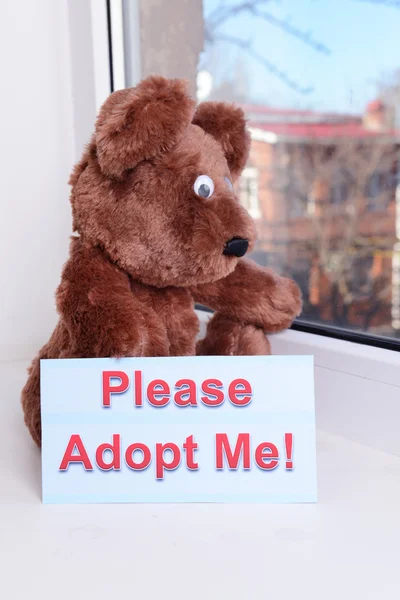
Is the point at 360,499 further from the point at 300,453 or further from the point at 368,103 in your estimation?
the point at 368,103

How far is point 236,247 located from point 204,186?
8cm

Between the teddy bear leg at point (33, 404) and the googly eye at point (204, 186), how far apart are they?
1.03ft

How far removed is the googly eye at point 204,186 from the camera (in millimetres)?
726

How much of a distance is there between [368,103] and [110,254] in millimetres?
1419

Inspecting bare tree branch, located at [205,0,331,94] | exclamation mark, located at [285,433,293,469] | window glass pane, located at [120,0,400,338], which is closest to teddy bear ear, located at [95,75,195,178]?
exclamation mark, located at [285,433,293,469]

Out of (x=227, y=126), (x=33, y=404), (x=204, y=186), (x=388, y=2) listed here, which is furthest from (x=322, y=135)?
(x=33, y=404)

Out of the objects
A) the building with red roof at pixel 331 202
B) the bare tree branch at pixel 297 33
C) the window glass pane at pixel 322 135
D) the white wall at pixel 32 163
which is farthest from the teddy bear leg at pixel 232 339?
the bare tree branch at pixel 297 33

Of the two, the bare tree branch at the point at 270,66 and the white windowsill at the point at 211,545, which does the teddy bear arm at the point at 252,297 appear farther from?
the bare tree branch at the point at 270,66

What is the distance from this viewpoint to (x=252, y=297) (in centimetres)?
85

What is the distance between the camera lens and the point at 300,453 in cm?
68

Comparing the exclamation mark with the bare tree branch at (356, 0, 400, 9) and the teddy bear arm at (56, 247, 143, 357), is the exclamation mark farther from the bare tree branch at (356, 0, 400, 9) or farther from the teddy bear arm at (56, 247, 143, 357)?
A: the bare tree branch at (356, 0, 400, 9)

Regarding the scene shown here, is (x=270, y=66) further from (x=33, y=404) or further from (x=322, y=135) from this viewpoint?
(x=33, y=404)

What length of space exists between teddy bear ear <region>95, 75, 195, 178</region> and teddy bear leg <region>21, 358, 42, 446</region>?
0.28 m

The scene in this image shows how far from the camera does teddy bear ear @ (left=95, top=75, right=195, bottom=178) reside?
687 mm
